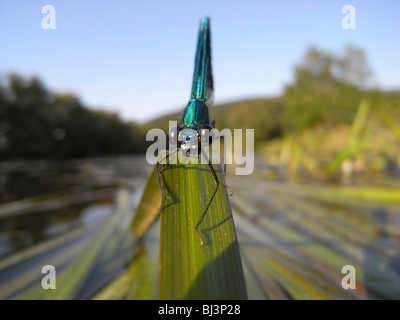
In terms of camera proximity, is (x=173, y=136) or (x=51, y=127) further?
(x=51, y=127)

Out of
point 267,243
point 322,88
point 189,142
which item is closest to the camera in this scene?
point 189,142

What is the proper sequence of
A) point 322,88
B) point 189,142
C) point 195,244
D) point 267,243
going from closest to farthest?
point 195,244 → point 189,142 → point 267,243 → point 322,88

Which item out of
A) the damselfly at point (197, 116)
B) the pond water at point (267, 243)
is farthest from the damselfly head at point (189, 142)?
the pond water at point (267, 243)

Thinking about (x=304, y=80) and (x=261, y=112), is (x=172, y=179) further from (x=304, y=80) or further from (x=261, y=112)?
(x=261, y=112)

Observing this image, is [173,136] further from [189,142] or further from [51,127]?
[51,127]

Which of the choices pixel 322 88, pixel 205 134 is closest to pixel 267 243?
pixel 205 134

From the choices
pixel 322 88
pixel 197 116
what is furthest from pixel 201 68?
pixel 322 88

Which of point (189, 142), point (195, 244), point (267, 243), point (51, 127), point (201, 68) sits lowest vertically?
point (267, 243)

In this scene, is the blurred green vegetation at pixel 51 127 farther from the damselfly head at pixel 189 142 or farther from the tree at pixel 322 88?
the damselfly head at pixel 189 142

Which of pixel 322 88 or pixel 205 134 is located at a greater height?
pixel 322 88

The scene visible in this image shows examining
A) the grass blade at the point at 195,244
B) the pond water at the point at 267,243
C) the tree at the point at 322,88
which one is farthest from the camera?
the tree at the point at 322,88

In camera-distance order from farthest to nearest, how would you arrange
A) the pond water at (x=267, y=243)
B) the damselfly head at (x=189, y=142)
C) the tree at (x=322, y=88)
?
the tree at (x=322, y=88)
the pond water at (x=267, y=243)
the damselfly head at (x=189, y=142)
